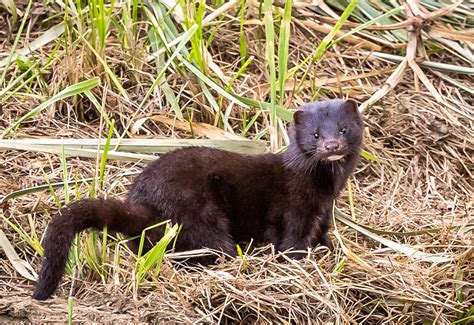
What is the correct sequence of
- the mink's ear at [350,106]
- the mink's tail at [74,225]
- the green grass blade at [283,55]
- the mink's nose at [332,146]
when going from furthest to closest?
the green grass blade at [283,55] → the mink's ear at [350,106] → the mink's nose at [332,146] → the mink's tail at [74,225]

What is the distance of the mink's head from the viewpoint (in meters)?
5.54

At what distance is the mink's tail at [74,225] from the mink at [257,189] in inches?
0.6

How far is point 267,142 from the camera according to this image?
21.1 ft

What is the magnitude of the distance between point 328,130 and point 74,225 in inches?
53.5

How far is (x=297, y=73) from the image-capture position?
7.04 m

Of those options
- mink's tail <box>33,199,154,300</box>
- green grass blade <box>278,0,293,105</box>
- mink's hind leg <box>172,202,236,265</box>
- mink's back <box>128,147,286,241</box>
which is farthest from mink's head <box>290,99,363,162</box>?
mink's tail <box>33,199,154,300</box>

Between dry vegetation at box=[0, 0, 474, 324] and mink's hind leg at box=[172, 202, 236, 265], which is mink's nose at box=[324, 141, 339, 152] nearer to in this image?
dry vegetation at box=[0, 0, 474, 324]

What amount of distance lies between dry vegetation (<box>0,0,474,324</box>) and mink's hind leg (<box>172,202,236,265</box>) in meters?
0.13

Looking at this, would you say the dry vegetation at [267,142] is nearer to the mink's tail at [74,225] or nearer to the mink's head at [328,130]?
the mink's tail at [74,225]

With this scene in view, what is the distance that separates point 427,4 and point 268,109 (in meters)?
1.76

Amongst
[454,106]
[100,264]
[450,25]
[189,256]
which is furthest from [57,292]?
[450,25]

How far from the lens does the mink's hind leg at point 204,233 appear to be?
5.41 m

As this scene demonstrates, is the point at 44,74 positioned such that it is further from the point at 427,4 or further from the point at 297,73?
the point at 427,4

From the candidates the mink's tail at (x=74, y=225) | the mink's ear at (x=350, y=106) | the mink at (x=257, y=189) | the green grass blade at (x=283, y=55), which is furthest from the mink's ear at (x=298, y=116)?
the mink's tail at (x=74, y=225)
